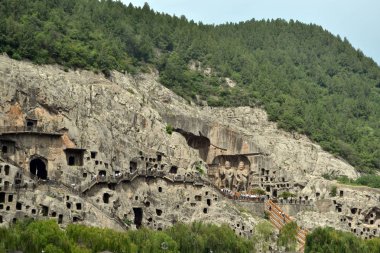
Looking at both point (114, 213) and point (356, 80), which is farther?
point (356, 80)

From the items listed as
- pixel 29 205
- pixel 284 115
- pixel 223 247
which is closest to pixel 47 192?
pixel 29 205

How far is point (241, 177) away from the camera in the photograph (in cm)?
12194

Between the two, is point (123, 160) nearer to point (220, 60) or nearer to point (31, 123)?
point (31, 123)

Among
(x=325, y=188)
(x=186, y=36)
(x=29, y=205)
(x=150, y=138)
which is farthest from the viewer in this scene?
(x=186, y=36)

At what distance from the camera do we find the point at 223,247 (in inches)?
3457

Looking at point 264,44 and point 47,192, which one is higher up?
point 264,44

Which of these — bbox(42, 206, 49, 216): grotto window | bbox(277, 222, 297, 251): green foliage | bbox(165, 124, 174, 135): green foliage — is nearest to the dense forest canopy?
bbox(165, 124, 174, 135): green foliage

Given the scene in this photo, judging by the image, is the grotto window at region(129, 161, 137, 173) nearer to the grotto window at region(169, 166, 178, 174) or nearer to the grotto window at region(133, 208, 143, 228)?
the grotto window at region(169, 166, 178, 174)

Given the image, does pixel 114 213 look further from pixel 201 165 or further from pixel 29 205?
pixel 201 165

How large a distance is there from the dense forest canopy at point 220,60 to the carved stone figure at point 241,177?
696 inches

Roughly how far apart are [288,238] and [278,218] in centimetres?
1081

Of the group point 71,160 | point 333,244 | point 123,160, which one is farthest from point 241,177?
point 333,244

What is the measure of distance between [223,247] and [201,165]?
27.0 metres

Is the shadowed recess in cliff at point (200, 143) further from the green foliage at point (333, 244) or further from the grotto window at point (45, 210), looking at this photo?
the grotto window at point (45, 210)
